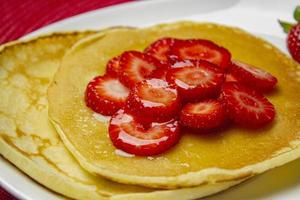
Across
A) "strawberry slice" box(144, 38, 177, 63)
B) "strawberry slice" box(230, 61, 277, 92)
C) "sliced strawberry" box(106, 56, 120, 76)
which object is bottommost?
"strawberry slice" box(230, 61, 277, 92)

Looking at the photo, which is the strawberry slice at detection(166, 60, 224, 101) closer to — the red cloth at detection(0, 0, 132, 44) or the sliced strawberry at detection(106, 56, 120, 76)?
the sliced strawberry at detection(106, 56, 120, 76)

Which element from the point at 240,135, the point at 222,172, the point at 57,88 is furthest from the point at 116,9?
the point at 222,172

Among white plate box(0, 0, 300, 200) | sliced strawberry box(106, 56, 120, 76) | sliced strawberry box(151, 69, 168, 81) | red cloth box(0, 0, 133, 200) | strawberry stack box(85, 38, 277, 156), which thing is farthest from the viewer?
red cloth box(0, 0, 133, 200)

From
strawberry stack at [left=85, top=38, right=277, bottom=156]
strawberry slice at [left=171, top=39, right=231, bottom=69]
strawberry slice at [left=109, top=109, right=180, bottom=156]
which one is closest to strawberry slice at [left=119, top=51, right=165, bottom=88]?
strawberry stack at [left=85, top=38, right=277, bottom=156]

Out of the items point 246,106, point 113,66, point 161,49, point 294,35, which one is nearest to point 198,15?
point 294,35

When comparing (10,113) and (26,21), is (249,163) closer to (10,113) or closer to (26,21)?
(10,113)

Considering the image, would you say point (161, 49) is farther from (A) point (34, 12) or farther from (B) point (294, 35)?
(A) point (34, 12)
